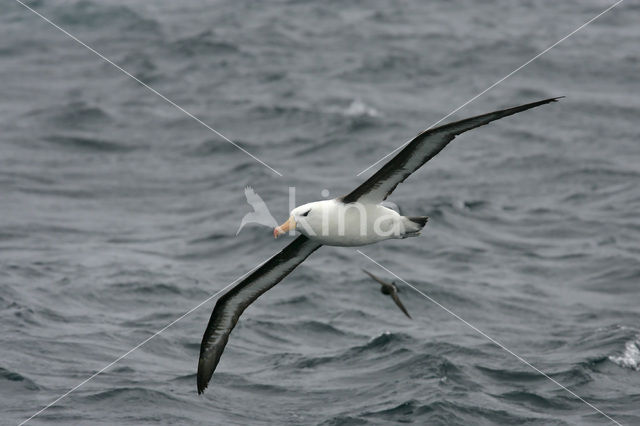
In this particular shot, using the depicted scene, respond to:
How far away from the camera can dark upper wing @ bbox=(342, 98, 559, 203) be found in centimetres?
1023

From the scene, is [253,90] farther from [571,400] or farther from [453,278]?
[571,400]

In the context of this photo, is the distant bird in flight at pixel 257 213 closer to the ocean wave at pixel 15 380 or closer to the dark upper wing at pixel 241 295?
the ocean wave at pixel 15 380

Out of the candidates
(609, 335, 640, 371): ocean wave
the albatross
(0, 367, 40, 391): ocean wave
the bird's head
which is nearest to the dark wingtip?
the albatross

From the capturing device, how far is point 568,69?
95.0ft

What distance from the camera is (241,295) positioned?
12.5 m

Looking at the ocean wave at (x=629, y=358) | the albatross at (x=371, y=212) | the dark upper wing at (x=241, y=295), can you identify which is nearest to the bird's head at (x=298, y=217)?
the albatross at (x=371, y=212)

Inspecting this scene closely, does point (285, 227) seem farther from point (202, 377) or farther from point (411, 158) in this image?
point (202, 377)

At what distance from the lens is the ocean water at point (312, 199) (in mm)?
14141

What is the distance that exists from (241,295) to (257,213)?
28.5 ft

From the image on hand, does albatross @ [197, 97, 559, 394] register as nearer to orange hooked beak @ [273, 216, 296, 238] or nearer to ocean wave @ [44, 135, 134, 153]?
orange hooked beak @ [273, 216, 296, 238]

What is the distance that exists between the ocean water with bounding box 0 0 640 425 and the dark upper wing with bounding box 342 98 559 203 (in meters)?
3.42

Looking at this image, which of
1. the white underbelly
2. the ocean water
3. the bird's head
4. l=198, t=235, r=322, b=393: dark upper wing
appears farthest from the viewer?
the ocean water

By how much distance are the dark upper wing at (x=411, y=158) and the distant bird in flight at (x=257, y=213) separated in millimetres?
8937

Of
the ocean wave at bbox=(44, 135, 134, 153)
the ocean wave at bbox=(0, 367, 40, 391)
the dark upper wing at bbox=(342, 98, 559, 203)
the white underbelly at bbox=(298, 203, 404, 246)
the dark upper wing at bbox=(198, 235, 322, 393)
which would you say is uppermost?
the dark upper wing at bbox=(342, 98, 559, 203)
